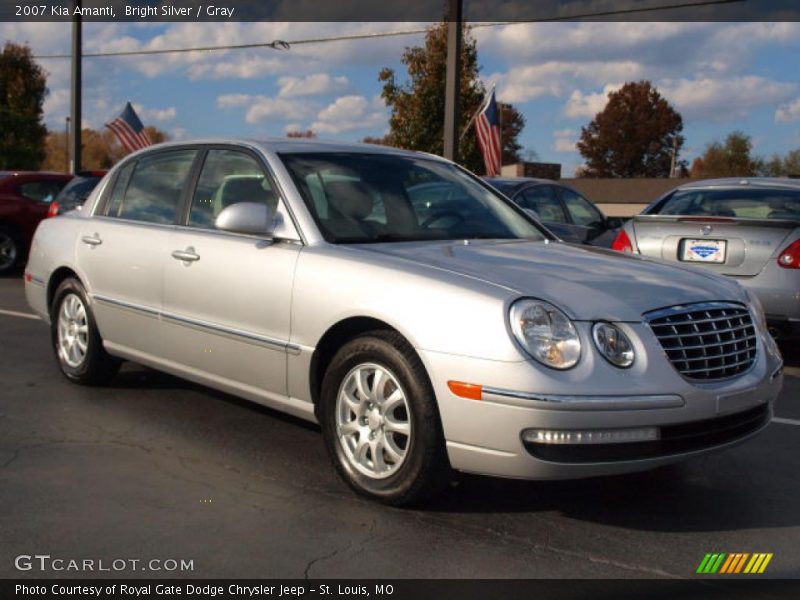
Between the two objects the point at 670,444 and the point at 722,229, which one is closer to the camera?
the point at 670,444

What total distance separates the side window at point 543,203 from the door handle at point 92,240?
535cm

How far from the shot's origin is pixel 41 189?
15516 mm

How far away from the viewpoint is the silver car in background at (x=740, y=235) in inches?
301

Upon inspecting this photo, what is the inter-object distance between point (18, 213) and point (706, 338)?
13043mm

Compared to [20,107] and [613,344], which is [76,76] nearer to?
[613,344]

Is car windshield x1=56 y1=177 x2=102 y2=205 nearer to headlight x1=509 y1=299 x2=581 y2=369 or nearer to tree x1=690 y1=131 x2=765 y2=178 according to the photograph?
headlight x1=509 y1=299 x2=581 y2=369

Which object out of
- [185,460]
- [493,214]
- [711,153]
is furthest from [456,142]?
[711,153]

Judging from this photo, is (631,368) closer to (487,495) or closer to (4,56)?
(487,495)

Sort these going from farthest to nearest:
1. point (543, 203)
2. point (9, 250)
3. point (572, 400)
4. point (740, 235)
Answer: point (9, 250) < point (543, 203) < point (740, 235) < point (572, 400)

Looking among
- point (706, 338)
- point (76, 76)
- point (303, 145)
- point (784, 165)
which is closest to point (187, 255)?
point (303, 145)

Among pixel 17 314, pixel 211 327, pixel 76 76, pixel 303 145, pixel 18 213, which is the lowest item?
pixel 17 314

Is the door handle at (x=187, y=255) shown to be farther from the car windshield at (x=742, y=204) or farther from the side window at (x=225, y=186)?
the car windshield at (x=742, y=204)

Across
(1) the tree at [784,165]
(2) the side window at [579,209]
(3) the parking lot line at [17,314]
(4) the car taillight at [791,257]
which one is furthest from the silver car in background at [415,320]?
(1) the tree at [784,165]

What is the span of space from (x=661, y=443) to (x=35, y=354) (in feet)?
18.0
